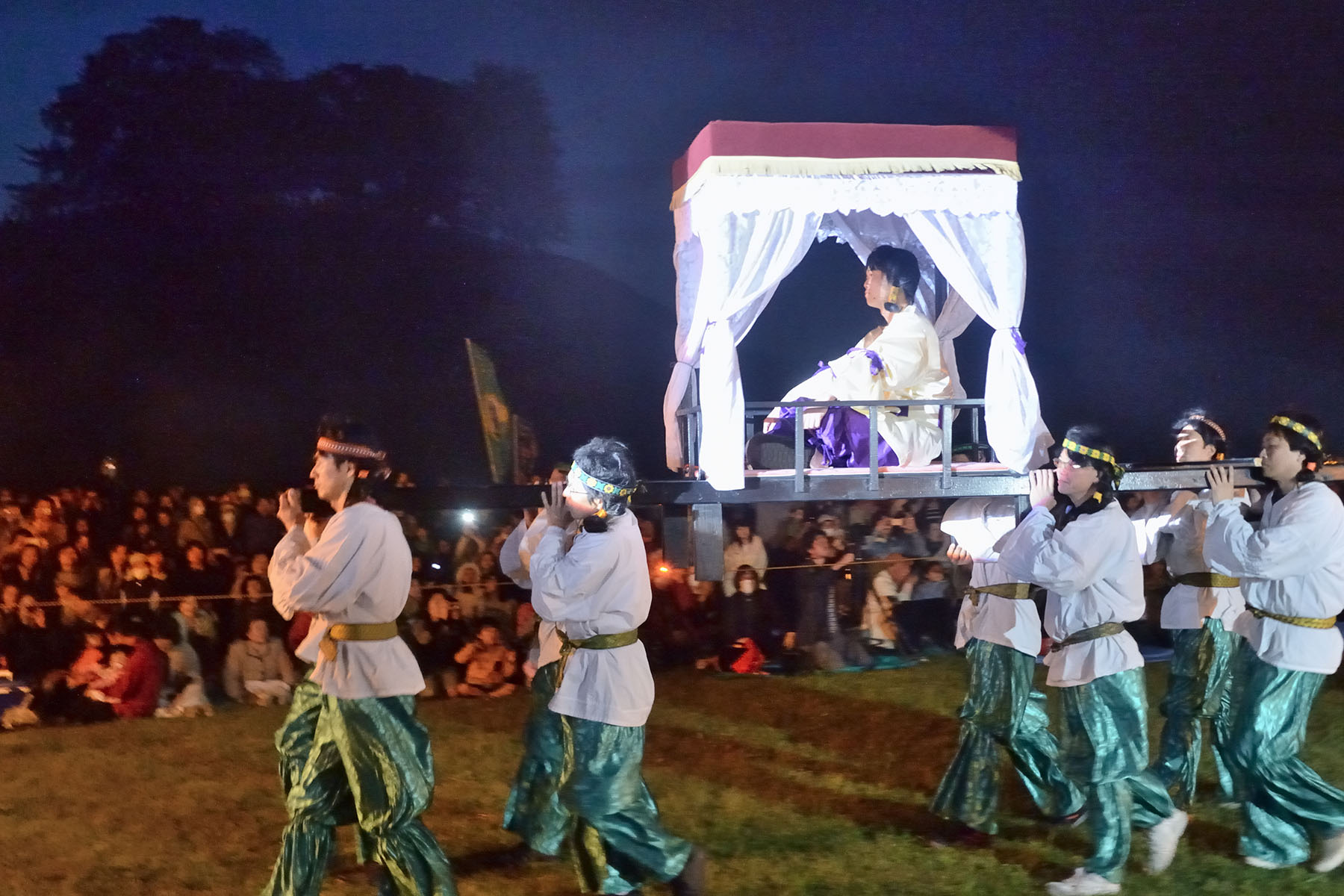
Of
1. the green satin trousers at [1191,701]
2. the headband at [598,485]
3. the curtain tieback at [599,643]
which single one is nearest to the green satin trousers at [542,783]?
the curtain tieback at [599,643]

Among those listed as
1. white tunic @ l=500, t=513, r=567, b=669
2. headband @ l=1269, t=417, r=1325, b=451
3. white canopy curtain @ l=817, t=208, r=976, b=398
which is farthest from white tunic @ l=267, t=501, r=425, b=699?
white canopy curtain @ l=817, t=208, r=976, b=398

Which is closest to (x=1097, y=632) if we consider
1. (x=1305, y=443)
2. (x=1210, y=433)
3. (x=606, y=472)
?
(x=1305, y=443)

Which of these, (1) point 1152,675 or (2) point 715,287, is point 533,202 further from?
(1) point 1152,675

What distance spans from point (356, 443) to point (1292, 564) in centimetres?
319

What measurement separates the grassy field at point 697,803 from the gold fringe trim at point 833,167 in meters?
2.96

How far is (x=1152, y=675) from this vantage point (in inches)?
290

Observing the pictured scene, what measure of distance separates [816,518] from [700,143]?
346cm

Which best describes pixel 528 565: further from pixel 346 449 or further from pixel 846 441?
pixel 846 441

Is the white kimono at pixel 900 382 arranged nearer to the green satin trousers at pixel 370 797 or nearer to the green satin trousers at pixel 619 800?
the green satin trousers at pixel 619 800

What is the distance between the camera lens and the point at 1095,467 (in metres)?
3.49

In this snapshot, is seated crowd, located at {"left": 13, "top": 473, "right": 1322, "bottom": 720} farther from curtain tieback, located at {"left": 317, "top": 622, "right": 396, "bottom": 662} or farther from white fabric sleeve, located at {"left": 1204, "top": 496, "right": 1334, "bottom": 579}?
curtain tieback, located at {"left": 317, "top": 622, "right": 396, "bottom": 662}

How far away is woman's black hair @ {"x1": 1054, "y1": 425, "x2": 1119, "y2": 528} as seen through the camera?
11.5ft

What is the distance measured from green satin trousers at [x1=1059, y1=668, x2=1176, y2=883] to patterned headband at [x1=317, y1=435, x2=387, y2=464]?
253 cm

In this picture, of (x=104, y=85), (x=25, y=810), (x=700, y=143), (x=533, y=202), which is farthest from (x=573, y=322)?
(x=25, y=810)
